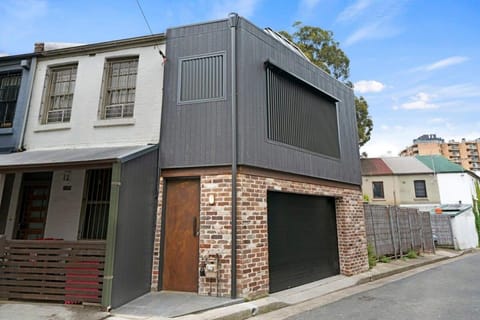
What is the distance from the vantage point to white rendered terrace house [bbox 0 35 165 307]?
5094 millimetres

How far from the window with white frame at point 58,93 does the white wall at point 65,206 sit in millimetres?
1594

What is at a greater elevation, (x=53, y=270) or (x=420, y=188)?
(x=420, y=188)

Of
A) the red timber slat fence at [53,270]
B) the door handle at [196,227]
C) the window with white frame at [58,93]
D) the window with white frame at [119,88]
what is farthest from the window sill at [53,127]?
the door handle at [196,227]

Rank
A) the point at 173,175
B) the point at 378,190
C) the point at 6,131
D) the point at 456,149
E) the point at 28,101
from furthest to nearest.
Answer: the point at 456,149 < the point at 378,190 < the point at 28,101 < the point at 6,131 < the point at 173,175

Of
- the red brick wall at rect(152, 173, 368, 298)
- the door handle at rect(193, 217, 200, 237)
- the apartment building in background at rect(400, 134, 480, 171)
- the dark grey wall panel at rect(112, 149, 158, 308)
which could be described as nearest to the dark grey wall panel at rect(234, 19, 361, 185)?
the red brick wall at rect(152, 173, 368, 298)

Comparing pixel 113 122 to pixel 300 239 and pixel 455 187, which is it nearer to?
pixel 300 239

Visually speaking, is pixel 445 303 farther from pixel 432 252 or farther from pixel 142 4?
pixel 432 252

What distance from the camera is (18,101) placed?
747cm

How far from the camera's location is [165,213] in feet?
19.3

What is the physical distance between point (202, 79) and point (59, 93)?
4112mm

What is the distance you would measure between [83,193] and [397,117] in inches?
728

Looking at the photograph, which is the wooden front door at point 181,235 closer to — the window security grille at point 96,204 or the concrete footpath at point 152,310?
the concrete footpath at point 152,310

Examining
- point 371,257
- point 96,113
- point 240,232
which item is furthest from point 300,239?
point 96,113

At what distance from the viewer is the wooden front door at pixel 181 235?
548 centimetres
